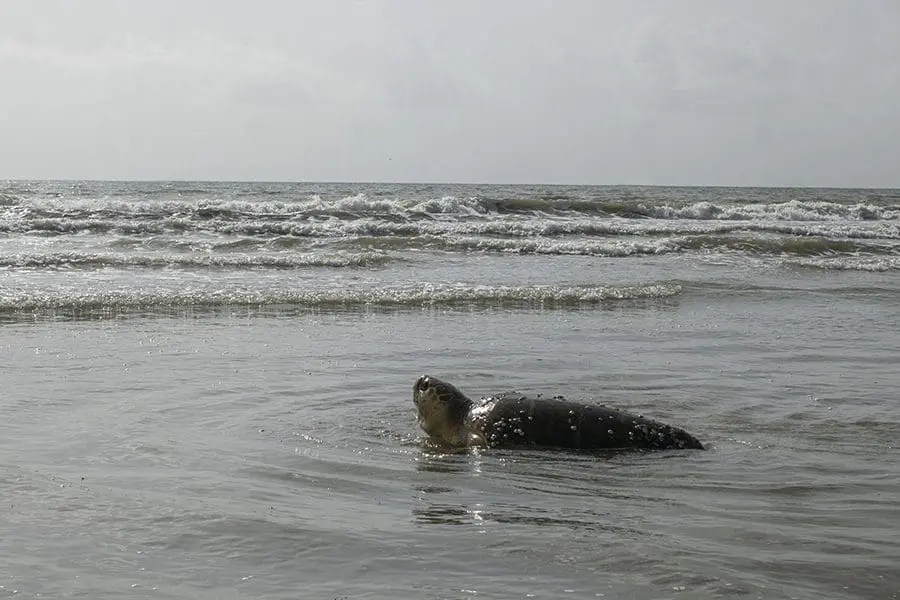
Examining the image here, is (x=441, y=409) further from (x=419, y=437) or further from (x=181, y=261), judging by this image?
(x=181, y=261)

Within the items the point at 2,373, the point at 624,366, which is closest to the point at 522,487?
the point at 624,366

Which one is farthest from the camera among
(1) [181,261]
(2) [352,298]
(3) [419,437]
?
(1) [181,261]

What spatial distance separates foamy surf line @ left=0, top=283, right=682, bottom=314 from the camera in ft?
36.9

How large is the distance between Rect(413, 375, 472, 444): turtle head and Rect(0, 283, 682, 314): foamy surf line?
572cm

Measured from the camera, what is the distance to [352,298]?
12109 mm

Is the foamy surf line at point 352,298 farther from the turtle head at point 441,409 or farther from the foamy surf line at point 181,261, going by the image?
the turtle head at point 441,409

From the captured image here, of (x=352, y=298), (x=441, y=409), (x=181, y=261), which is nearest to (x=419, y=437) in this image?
(x=441, y=409)

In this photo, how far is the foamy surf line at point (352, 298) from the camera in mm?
11258

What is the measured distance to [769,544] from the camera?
12.5 ft

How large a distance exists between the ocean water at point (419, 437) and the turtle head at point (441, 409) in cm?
15

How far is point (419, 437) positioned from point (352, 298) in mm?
6309

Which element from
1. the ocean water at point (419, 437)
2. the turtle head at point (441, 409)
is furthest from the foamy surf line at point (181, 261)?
the turtle head at point (441, 409)

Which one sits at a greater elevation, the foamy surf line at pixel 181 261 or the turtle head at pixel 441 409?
the foamy surf line at pixel 181 261

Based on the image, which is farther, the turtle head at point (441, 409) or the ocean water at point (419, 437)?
the turtle head at point (441, 409)
